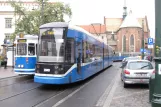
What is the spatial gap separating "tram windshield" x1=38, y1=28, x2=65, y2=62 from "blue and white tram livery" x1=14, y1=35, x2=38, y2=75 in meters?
5.59

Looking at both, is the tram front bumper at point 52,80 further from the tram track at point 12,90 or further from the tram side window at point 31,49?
the tram side window at point 31,49

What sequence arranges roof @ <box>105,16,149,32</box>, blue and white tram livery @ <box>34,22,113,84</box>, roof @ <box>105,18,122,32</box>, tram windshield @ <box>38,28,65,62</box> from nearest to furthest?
blue and white tram livery @ <box>34,22,113,84</box>
tram windshield @ <box>38,28,65,62</box>
roof @ <box>105,16,149,32</box>
roof @ <box>105,18,122,32</box>

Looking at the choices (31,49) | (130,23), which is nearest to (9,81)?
(31,49)

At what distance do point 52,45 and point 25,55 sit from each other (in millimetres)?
6259

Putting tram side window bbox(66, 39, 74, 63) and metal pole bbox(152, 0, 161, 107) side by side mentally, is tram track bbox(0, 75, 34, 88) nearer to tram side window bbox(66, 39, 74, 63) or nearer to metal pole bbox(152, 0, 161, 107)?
tram side window bbox(66, 39, 74, 63)

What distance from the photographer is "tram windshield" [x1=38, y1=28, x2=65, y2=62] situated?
1335cm

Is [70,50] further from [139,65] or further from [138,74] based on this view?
[139,65]

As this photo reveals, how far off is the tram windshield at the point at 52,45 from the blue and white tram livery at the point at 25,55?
559 centimetres

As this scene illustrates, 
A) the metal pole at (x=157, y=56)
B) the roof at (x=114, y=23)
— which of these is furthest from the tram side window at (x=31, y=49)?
the roof at (x=114, y=23)

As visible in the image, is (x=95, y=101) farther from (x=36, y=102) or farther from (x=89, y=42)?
(x=89, y=42)

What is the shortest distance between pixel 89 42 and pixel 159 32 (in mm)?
13346

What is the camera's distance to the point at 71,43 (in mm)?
13930

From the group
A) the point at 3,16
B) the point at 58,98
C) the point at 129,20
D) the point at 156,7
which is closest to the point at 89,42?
the point at 58,98

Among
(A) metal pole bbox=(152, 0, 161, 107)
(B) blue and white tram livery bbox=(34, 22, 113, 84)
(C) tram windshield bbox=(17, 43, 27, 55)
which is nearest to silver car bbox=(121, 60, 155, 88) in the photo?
(B) blue and white tram livery bbox=(34, 22, 113, 84)
